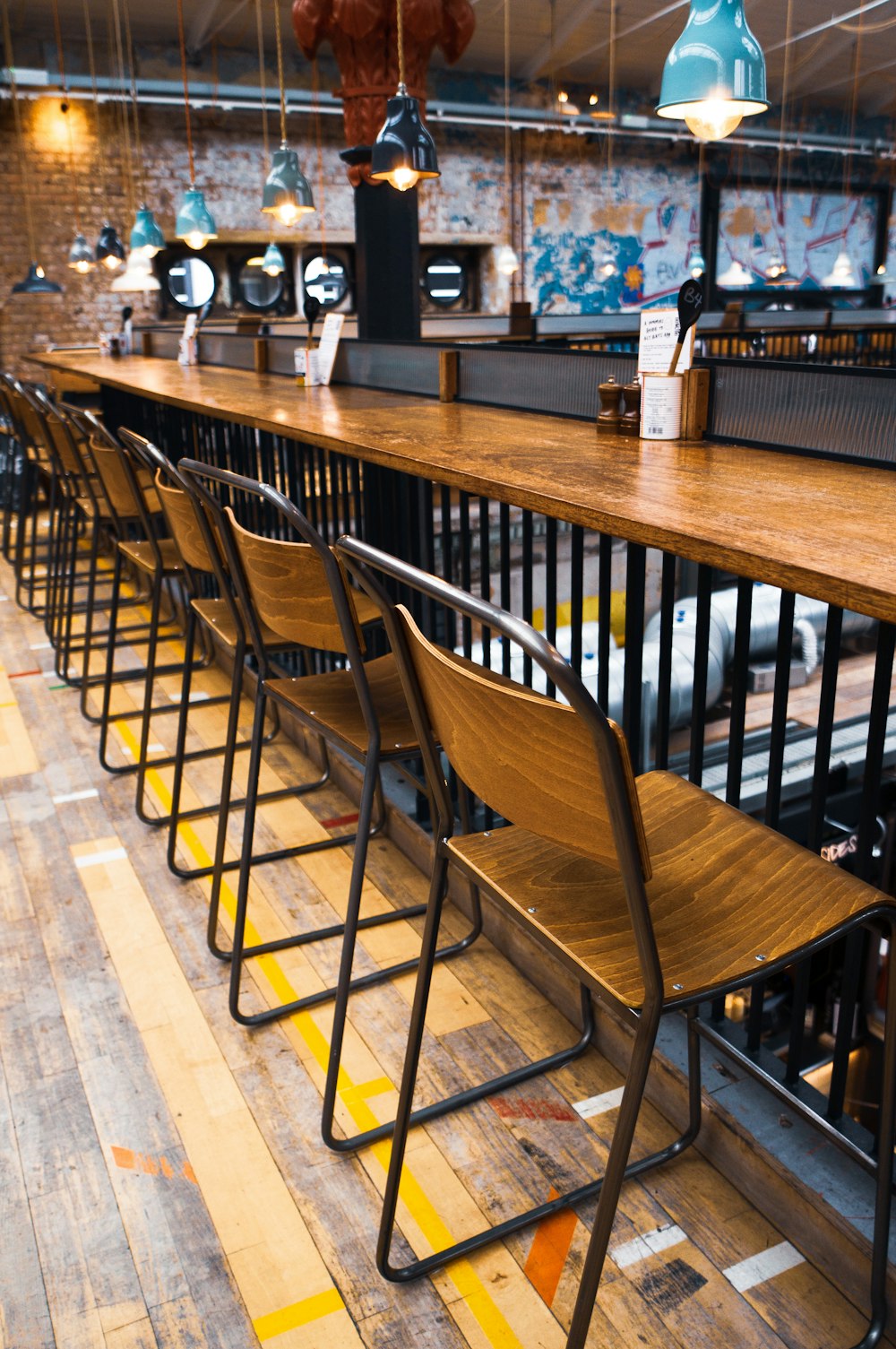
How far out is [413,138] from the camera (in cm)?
396

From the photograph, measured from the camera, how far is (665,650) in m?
1.73

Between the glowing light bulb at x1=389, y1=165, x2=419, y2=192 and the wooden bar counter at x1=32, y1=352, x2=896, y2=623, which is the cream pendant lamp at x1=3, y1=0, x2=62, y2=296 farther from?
the wooden bar counter at x1=32, y1=352, x2=896, y2=623

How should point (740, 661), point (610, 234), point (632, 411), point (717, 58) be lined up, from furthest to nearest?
point (610, 234), point (717, 58), point (632, 411), point (740, 661)

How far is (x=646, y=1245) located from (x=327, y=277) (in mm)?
11474

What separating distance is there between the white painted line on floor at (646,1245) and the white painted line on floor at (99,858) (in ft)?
5.24

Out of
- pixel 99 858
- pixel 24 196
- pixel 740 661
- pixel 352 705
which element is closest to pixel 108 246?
pixel 24 196

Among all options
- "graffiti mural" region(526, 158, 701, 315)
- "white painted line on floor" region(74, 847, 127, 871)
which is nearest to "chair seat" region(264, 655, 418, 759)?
"white painted line on floor" region(74, 847, 127, 871)

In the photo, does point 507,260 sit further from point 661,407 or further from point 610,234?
point 661,407

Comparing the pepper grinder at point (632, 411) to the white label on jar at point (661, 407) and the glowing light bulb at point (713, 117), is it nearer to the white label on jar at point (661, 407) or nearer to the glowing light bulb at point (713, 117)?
the white label on jar at point (661, 407)

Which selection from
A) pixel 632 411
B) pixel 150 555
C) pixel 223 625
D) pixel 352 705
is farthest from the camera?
pixel 150 555

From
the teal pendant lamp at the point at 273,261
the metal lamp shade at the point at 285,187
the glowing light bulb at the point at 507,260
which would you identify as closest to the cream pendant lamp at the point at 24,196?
the teal pendant lamp at the point at 273,261

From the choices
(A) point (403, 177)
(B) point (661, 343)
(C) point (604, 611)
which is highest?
(A) point (403, 177)

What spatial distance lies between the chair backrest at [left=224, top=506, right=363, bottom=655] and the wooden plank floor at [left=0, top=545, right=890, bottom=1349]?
75 centimetres

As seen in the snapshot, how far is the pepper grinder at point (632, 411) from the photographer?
215cm
